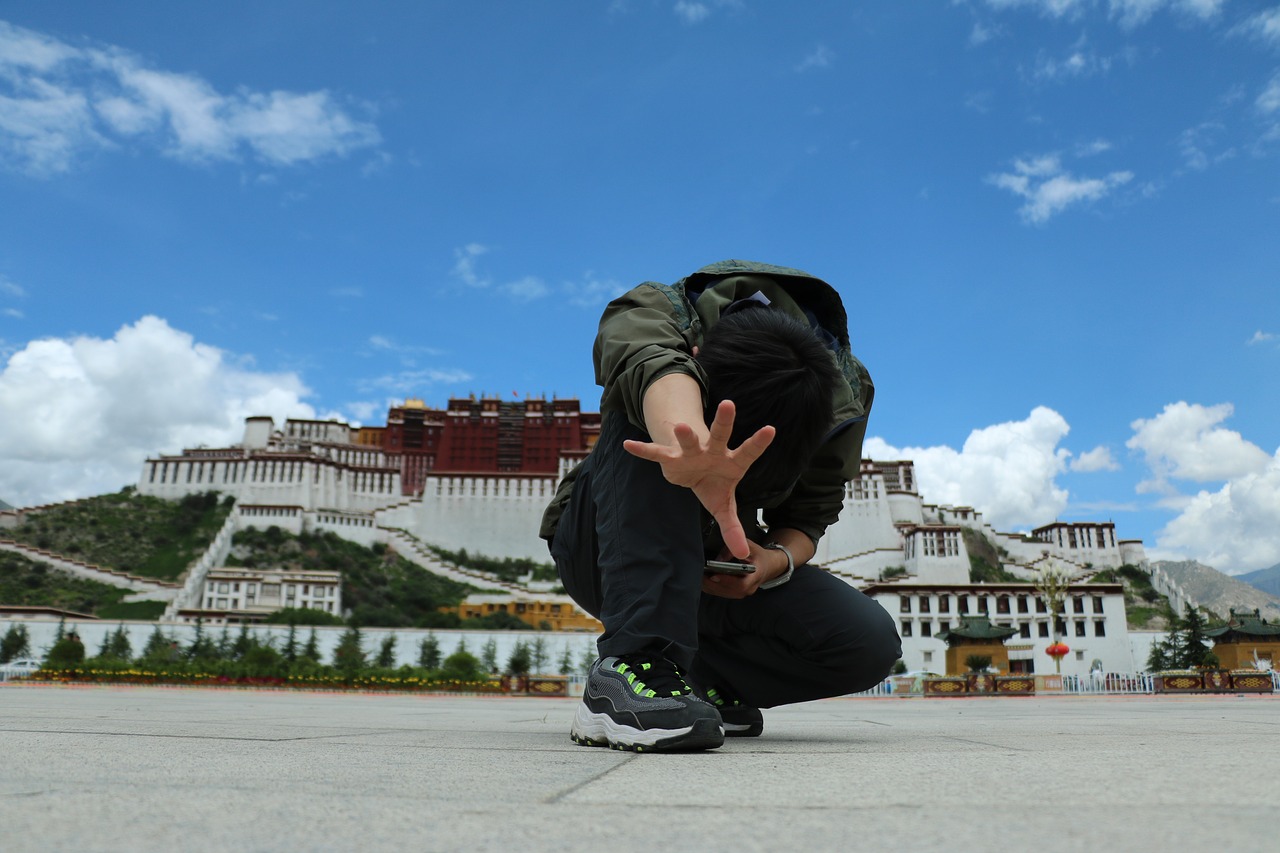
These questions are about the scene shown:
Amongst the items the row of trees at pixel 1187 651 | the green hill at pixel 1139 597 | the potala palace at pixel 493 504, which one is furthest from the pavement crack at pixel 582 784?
the green hill at pixel 1139 597

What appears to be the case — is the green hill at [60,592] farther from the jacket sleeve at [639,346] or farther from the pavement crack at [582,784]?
the pavement crack at [582,784]

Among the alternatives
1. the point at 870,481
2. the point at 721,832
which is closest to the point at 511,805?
the point at 721,832

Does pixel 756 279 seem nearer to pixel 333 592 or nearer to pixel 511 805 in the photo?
pixel 511 805

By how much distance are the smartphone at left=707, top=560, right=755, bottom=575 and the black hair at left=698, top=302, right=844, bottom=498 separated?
388 millimetres

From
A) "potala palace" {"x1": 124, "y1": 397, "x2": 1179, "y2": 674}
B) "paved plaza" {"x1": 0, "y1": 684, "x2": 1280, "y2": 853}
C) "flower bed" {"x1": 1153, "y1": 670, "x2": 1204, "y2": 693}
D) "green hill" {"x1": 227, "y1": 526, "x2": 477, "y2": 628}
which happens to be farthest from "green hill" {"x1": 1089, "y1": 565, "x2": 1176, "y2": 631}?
"paved plaza" {"x1": 0, "y1": 684, "x2": 1280, "y2": 853}

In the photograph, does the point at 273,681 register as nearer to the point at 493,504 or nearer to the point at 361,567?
the point at 361,567

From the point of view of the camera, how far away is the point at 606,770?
1.35 metres

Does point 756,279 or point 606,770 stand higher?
point 756,279

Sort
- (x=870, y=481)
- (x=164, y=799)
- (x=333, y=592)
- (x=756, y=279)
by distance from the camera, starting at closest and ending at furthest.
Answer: (x=164, y=799) → (x=756, y=279) → (x=333, y=592) → (x=870, y=481)

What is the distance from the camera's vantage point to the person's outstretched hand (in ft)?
5.23

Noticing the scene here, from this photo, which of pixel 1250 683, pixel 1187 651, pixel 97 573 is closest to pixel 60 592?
pixel 97 573

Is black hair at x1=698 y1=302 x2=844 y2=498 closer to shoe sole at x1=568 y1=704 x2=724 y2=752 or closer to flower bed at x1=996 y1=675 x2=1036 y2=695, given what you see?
shoe sole at x1=568 y1=704 x2=724 y2=752

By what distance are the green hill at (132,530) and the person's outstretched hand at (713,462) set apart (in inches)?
2014

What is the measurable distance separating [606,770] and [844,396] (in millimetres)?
1251
